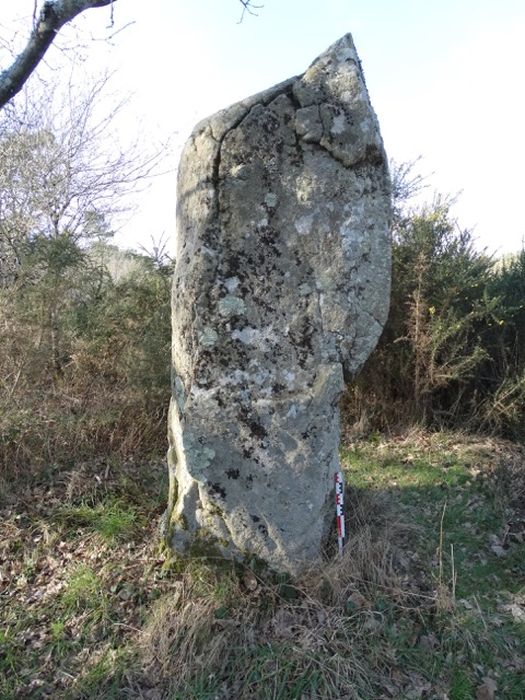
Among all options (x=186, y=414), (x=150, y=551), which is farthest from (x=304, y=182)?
(x=150, y=551)

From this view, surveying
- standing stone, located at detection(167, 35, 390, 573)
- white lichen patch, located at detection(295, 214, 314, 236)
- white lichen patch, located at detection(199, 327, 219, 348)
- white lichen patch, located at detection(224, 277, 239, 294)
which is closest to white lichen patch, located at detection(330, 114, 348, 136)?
standing stone, located at detection(167, 35, 390, 573)

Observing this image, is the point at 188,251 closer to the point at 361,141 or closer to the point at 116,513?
the point at 361,141

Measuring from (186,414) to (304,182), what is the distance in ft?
5.05

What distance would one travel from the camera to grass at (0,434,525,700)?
278 cm

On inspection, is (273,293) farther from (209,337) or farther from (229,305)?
(209,337)

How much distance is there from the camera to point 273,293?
3.25m

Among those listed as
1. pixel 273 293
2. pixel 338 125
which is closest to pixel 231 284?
pixel 273 293

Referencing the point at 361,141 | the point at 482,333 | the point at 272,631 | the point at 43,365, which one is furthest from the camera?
the point at 482,333

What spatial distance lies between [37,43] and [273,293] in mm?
2157

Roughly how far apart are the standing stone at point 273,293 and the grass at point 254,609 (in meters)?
0.35

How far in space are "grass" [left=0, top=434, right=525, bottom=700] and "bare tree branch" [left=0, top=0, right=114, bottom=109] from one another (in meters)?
2.76

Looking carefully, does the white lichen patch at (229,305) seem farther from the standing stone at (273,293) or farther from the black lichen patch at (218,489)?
the black lichen patch at (218,489)

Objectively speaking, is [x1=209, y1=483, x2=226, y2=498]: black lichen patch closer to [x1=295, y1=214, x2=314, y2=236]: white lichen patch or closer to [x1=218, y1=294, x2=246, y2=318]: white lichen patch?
[x1=218, y1=294, x2=246, y2=318]: white lichen patch

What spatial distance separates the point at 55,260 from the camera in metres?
5.45
